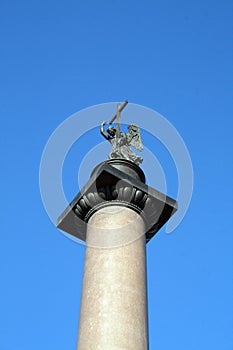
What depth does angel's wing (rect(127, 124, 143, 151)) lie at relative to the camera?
52.6 ft

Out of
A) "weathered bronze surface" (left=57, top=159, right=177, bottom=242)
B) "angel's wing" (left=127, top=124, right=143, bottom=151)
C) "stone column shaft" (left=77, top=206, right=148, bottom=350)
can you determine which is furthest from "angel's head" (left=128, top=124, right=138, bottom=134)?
"stone column shaft" (left=77, top=206, right=148, bottom=350)

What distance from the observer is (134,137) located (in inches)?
638

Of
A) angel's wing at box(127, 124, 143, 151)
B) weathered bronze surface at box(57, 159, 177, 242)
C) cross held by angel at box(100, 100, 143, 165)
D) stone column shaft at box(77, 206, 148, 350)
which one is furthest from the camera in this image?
angel's wing at box(127, 124, 143, 151)

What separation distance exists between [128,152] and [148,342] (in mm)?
5101

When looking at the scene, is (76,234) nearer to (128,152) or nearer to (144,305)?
(128,152)

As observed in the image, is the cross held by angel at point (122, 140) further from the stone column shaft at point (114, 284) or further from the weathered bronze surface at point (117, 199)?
the stone column shaft at point (114, 284)

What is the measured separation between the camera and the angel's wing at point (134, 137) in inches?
632

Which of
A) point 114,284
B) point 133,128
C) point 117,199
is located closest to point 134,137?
point 133,128

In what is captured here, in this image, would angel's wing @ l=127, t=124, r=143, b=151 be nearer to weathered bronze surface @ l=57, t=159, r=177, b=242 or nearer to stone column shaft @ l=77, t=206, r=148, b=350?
weathered bronze surface @ l=57, t=159, r=177, b=242

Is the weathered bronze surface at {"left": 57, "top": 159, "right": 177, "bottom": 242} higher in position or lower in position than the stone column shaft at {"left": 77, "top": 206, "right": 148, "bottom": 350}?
higher

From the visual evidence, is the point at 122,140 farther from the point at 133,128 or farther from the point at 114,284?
the point at 114,284

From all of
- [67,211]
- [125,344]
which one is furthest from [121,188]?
[125,344]

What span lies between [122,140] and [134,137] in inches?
17.7

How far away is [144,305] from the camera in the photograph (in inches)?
480
